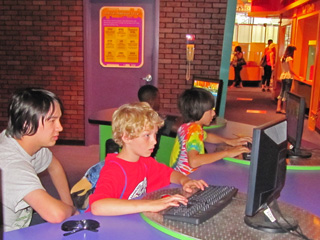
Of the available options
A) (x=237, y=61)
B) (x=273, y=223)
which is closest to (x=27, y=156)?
(x=273, y=223)

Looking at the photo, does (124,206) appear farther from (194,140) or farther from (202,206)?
(194,140)

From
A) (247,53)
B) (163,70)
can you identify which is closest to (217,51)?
(163,70)

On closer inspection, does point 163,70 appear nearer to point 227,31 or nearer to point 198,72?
point 198,72

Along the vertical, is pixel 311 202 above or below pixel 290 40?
below

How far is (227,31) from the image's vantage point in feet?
19.1

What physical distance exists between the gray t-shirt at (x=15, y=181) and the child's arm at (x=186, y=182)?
67cm

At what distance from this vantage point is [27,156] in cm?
183

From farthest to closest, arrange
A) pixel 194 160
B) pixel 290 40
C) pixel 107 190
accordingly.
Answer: pixel 290 40
pixel 194 160
pixel 107 190

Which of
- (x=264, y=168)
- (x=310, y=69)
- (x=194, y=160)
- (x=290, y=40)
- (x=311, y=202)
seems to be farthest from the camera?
(x=290, y=40)

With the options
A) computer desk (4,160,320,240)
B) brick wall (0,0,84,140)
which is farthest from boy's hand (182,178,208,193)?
brick wall (0,0,84,140)

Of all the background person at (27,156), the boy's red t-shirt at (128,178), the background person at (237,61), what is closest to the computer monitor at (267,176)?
the boy's red t-shirt at (128,178)

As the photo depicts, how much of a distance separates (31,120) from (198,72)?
450cm

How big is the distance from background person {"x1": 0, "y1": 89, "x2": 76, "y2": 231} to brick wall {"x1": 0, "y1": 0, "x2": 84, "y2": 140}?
14.5ft

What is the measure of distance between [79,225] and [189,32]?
15.6 ft
